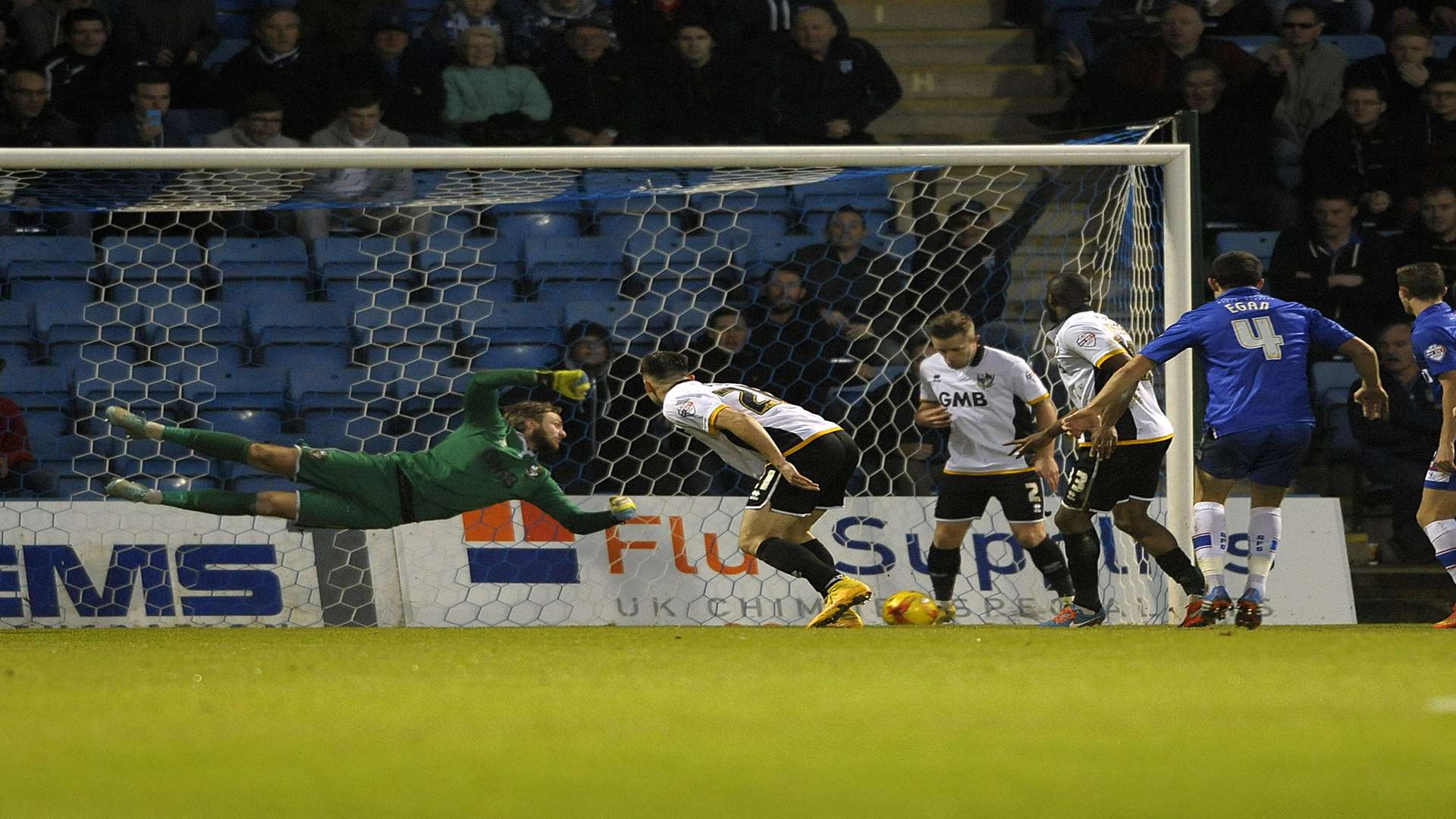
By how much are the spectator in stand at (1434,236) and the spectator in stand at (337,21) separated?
21.9ft

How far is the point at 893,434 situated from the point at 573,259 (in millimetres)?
2050

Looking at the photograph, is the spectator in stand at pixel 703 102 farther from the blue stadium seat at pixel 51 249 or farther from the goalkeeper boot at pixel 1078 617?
the goalkeeper boot at pixel 1078 617

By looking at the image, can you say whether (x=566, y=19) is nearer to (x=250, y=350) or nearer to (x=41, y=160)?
(x=250, y=350)

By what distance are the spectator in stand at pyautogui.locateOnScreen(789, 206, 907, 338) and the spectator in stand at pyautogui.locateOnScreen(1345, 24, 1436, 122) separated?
4131 millimetres

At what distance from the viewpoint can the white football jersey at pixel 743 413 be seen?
6973mm

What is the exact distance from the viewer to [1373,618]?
28.7 ft

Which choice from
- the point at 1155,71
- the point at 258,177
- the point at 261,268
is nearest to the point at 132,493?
the point at 258,177

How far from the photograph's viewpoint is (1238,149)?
422 inches

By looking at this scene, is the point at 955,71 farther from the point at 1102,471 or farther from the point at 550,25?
the point at 1102,471

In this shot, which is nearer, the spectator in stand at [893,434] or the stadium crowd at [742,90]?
the spectator in stand at [893,434]

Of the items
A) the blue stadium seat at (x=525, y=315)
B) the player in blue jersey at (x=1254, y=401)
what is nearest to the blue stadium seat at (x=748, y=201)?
the blue stadium seat at (x=525, y=315)

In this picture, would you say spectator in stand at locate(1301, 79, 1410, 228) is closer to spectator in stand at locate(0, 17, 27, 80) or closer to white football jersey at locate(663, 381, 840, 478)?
white football jersey at locate(663, 381, 840, 478)

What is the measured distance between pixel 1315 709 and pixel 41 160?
20.3ft

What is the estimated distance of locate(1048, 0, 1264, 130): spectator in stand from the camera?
10.8 meters
